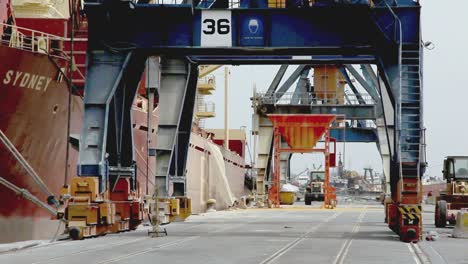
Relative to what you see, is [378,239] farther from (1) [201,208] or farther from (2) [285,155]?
(2) [285,155]

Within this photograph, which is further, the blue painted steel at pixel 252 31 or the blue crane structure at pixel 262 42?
the blue painted steel at pixel 252 31

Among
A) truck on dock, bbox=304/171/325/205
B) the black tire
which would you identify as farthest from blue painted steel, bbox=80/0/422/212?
truck on dock, bbox=304/171/325/205

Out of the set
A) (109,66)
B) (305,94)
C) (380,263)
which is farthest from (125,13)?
(305,94)

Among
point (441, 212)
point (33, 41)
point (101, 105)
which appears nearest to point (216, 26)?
point (101, 105)

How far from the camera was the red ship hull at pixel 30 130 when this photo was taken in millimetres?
26094

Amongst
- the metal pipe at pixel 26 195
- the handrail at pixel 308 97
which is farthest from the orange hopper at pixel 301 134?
the metal pipe at pixel 26 195

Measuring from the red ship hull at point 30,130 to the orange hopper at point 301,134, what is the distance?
29.4 m

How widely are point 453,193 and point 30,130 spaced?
15.0m

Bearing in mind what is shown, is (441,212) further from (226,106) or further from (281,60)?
(226,106)

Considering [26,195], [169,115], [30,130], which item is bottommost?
[26,195]

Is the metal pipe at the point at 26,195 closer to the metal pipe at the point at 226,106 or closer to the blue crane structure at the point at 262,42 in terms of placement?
the blue crane structure at the point at 262,42

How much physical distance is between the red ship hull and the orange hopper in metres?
29.4

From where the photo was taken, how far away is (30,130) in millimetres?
27469

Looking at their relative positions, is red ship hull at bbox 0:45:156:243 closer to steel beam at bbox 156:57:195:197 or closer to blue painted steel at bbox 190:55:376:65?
steel beam at bbox 156:57:195:197
